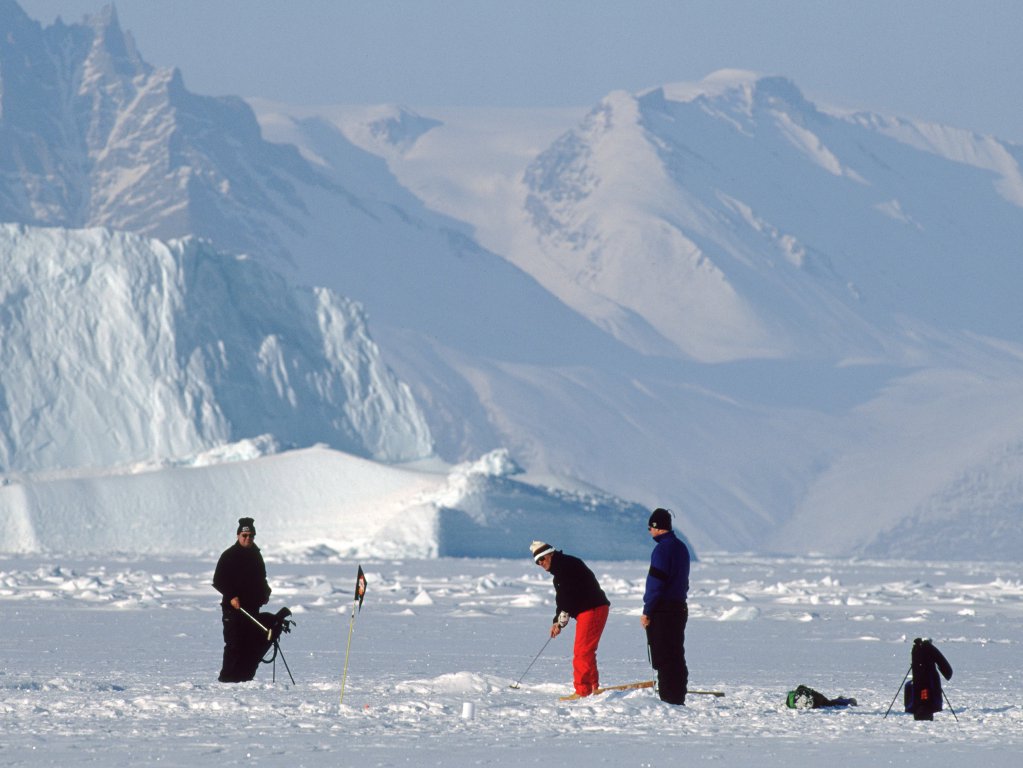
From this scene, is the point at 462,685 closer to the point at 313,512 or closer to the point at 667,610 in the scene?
the point at 667,610

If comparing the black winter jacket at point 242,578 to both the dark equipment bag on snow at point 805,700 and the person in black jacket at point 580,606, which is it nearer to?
the person in black jacket at point 580,606

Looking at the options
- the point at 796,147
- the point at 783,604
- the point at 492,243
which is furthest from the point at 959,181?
the point at 783,604

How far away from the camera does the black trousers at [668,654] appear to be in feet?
35.3

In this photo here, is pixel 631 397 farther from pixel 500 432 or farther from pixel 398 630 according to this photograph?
pixel 398 630

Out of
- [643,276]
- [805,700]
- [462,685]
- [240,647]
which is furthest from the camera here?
[643,276]

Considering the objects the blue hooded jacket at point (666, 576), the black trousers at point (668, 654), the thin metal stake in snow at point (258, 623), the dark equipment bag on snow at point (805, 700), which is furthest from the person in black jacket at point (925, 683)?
the thin metal stake in snow at point (258, 623)

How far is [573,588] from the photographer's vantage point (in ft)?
36.8

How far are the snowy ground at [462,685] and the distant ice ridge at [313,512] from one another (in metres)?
15.6

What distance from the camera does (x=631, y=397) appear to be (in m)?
130

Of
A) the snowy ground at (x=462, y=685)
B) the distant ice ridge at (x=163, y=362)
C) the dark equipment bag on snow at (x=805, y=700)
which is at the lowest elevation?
the snowy ground at (x=462, y=685)

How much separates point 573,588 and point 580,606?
4.4 inches

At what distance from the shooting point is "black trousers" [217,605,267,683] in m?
11.5

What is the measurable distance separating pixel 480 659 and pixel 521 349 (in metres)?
120

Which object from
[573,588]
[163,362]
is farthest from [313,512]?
[573,588]
